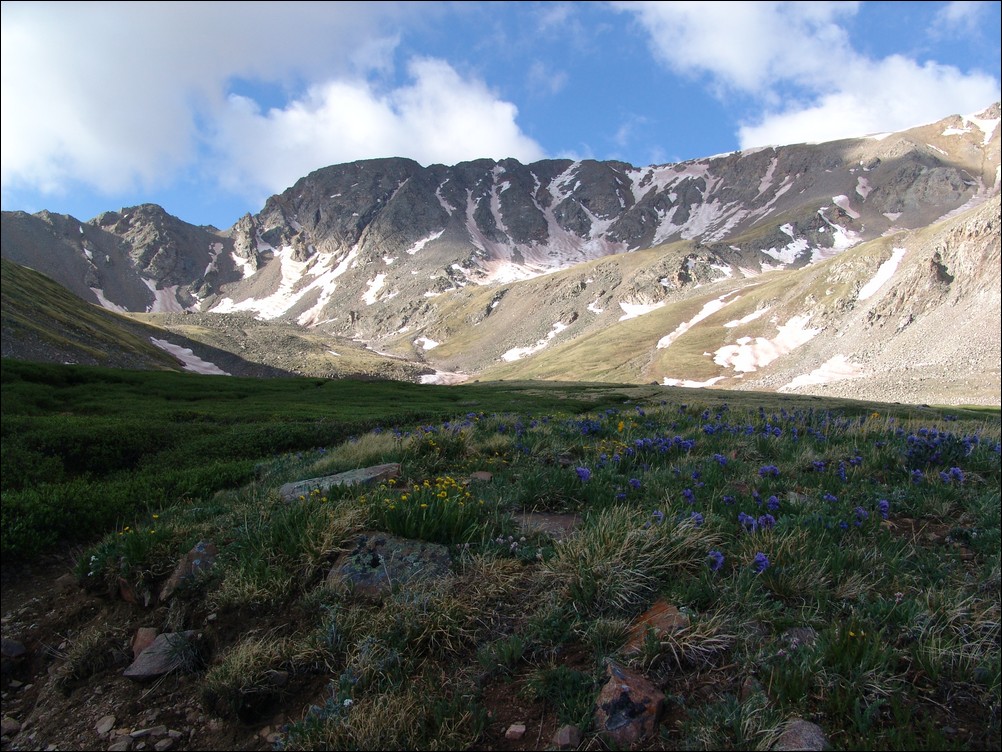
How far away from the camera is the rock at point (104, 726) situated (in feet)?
12.5

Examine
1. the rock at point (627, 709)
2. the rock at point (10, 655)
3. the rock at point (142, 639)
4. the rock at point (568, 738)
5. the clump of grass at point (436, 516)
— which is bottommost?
the rock at point (10, 655)

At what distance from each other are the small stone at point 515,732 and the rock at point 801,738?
4.49 ft

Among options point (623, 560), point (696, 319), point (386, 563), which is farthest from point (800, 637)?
point (696, 319)

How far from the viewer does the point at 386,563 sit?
4602 mm

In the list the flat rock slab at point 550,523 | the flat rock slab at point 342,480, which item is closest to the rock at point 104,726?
the flat rock slab at point 342,480

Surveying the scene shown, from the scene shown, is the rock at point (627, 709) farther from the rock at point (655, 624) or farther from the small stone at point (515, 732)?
the small stone at point (515, 732)

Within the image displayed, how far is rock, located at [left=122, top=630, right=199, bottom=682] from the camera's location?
4180 mm

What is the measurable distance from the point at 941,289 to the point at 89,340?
477 ft

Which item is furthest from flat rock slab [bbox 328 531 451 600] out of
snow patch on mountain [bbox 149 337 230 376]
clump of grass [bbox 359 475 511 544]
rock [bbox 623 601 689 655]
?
snow patch on mountain [bbox 149 337 230 376]

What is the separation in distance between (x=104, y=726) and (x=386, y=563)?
Result: 224 centimetres

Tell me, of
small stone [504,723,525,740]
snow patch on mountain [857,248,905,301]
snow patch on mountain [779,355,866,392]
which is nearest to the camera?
small stone [504,723,525,740]

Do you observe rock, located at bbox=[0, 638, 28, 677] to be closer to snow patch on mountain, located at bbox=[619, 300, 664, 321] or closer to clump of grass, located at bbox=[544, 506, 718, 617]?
clump of grass, located at bbox=[544, 506, 718, 617]

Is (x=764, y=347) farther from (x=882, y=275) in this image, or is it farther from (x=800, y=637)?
(x=800, y=637)

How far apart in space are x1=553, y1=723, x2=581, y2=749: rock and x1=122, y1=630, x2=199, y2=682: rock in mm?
3000
